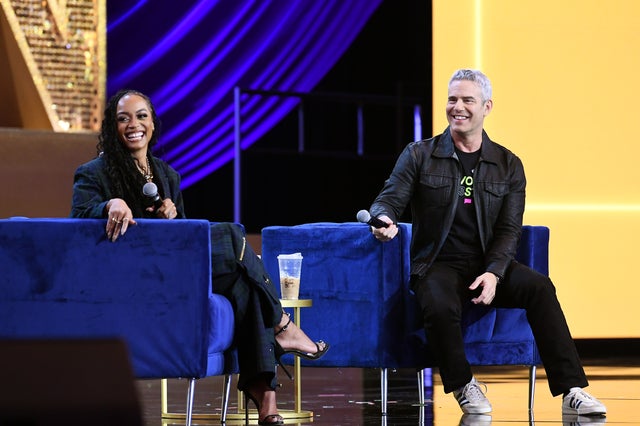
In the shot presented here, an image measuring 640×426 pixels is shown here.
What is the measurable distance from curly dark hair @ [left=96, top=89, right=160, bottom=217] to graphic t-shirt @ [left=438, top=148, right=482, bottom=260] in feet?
3.10

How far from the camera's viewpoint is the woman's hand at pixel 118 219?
10.0 feet

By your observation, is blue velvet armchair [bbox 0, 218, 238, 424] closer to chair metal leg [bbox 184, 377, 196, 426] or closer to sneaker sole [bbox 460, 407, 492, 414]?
chair metal leg [bbox 184, 377, 196, 426]

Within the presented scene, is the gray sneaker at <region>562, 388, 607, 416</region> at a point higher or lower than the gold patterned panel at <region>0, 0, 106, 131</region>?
lower

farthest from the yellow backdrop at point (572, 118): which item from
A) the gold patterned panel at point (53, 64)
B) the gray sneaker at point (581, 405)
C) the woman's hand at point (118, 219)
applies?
the woman's hand at point (118, 219)

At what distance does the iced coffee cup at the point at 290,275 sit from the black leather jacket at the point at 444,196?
0.90 ft

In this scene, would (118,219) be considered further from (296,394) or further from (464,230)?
(464,230)

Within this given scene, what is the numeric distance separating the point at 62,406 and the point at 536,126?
5079 mm

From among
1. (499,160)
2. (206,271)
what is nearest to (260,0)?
(499,160)

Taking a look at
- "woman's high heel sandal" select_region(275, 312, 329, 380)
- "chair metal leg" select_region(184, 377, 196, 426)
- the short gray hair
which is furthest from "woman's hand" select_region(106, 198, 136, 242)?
the short gray hair

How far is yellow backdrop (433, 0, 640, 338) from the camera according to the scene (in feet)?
19.5

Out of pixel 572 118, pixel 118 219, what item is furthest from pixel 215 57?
pixel 118 219

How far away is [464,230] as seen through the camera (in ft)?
12.1

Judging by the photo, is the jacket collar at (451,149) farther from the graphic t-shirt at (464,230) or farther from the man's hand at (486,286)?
the man's hand at (486,286)

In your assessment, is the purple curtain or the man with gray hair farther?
the purple curtain
